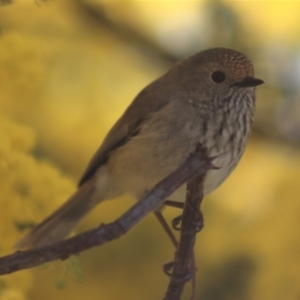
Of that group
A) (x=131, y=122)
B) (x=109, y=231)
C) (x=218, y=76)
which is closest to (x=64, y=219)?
(x=131, y=122)

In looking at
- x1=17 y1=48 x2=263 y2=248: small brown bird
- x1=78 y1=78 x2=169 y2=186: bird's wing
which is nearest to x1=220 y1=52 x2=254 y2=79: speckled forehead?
x1=17 y1=48 x2=263 y2=248: small brown bird

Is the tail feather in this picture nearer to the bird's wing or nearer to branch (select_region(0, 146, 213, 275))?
the bird's wing

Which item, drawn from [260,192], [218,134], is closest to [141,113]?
[218,134]

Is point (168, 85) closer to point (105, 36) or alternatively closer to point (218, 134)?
point (218, 134)

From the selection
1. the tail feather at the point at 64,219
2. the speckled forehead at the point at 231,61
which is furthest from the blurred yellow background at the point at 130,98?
the speckled forehead at the point at 231,61

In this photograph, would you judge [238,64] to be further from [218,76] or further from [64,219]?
[64,219]

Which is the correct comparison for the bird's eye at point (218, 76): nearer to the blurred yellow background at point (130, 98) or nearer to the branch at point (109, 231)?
the blurred yellow background at point (130, 98)
